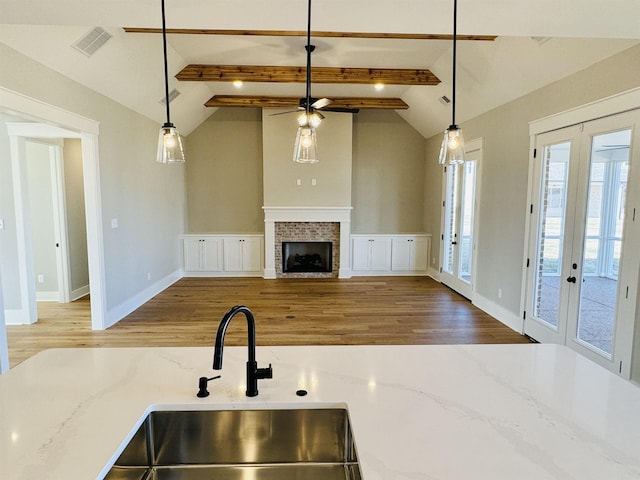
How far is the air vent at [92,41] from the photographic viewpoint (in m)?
3.26

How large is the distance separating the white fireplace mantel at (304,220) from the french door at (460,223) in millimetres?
1809

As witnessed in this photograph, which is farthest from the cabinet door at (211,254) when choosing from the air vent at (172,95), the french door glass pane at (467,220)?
the french door glass pane at (467,220)

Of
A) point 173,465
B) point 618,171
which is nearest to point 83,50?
point 173,465

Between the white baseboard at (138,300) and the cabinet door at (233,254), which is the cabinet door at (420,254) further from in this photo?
the white baseboard at (138,300)

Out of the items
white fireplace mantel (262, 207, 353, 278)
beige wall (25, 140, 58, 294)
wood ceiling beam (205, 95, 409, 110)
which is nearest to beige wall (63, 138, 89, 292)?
beige wall (25, 140, 58, 294)

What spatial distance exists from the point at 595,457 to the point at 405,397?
0.53 meters

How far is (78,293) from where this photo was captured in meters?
5.63

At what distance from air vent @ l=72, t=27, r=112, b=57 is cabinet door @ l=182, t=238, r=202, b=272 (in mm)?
4183

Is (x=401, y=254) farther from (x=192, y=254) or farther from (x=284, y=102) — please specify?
(x=192, y=254)

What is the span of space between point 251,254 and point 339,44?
14.1 ft

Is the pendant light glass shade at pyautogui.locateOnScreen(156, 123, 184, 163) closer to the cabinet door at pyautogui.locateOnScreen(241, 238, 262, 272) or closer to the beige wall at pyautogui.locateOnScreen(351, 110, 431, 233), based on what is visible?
the cabinet door at pyautogui.locateOnScreen(241, 238, 262, 272)

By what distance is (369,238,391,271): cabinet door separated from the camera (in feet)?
24.4

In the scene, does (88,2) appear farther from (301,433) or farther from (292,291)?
(292,291)

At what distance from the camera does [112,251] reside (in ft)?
14.6
